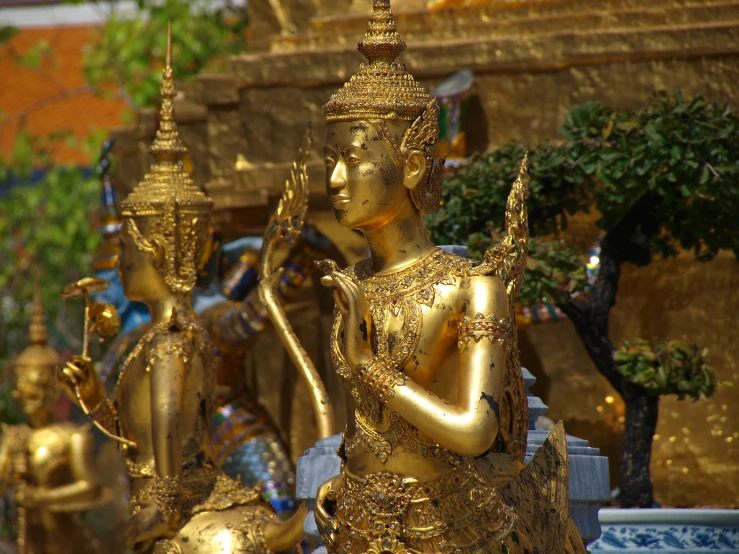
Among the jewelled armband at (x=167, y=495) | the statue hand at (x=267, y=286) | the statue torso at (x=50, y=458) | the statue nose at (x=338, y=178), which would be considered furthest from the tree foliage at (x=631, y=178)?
the statue torso at (x=50, y=458)

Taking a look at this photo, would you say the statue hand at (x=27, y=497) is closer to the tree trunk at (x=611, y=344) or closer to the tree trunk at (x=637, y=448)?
the tree trunk at (x=611, y=344)

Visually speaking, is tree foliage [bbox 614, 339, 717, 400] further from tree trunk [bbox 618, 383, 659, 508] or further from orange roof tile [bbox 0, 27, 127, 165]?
orange roof tile [bbox 0, 27, 127, 165]

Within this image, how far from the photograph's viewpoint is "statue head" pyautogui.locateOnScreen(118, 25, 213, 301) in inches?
218

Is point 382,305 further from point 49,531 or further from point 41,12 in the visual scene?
point 41,12

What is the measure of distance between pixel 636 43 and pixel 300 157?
2200mm

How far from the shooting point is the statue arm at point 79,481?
325 inches

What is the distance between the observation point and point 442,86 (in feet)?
23.8

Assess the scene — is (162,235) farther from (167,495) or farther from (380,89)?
(380,89)

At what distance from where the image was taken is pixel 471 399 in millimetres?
3746

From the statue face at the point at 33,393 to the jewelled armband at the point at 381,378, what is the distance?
5.18 meters

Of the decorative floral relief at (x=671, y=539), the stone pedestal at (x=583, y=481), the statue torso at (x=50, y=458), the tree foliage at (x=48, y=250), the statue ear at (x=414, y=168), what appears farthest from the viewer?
the tree foliage at (x=48, y=250)

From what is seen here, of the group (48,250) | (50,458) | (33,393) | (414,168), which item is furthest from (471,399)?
(48,250)

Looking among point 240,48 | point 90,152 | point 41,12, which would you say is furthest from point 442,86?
point 41,12

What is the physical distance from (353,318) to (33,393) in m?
5.21
